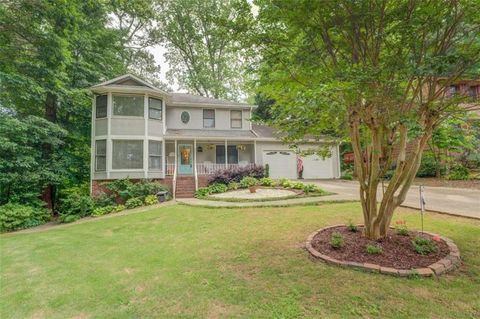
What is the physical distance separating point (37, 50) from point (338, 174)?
61.3 feet

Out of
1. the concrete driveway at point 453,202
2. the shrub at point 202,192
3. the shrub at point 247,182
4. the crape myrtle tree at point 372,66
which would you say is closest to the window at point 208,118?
the shrub at point 247,182

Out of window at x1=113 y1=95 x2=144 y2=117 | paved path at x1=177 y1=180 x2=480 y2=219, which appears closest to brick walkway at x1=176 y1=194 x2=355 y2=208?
paved path at x1=177 y1=180 x2=480 y2=219

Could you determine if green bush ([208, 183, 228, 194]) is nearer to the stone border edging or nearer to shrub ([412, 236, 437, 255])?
the stone border edging

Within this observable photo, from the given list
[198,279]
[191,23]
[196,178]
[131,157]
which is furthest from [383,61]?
[191,23]

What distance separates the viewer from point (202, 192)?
12.1 meters

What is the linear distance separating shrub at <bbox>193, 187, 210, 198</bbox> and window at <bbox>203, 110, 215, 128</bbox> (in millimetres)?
5232

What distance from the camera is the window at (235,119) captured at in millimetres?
16531

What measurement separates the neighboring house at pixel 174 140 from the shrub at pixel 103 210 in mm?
1923

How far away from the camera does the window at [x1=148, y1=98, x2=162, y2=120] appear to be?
43.4 ft

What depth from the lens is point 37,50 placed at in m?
11.1

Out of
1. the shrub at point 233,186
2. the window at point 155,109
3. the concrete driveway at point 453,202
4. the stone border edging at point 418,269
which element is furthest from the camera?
the window at point 155,109

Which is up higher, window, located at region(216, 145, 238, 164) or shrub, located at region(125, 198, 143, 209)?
window, located at region(216, 145, 238, 164)

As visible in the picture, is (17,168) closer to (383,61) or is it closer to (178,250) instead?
(178,250)

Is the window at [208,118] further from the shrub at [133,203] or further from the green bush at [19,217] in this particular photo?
the green bush at [19,217]
